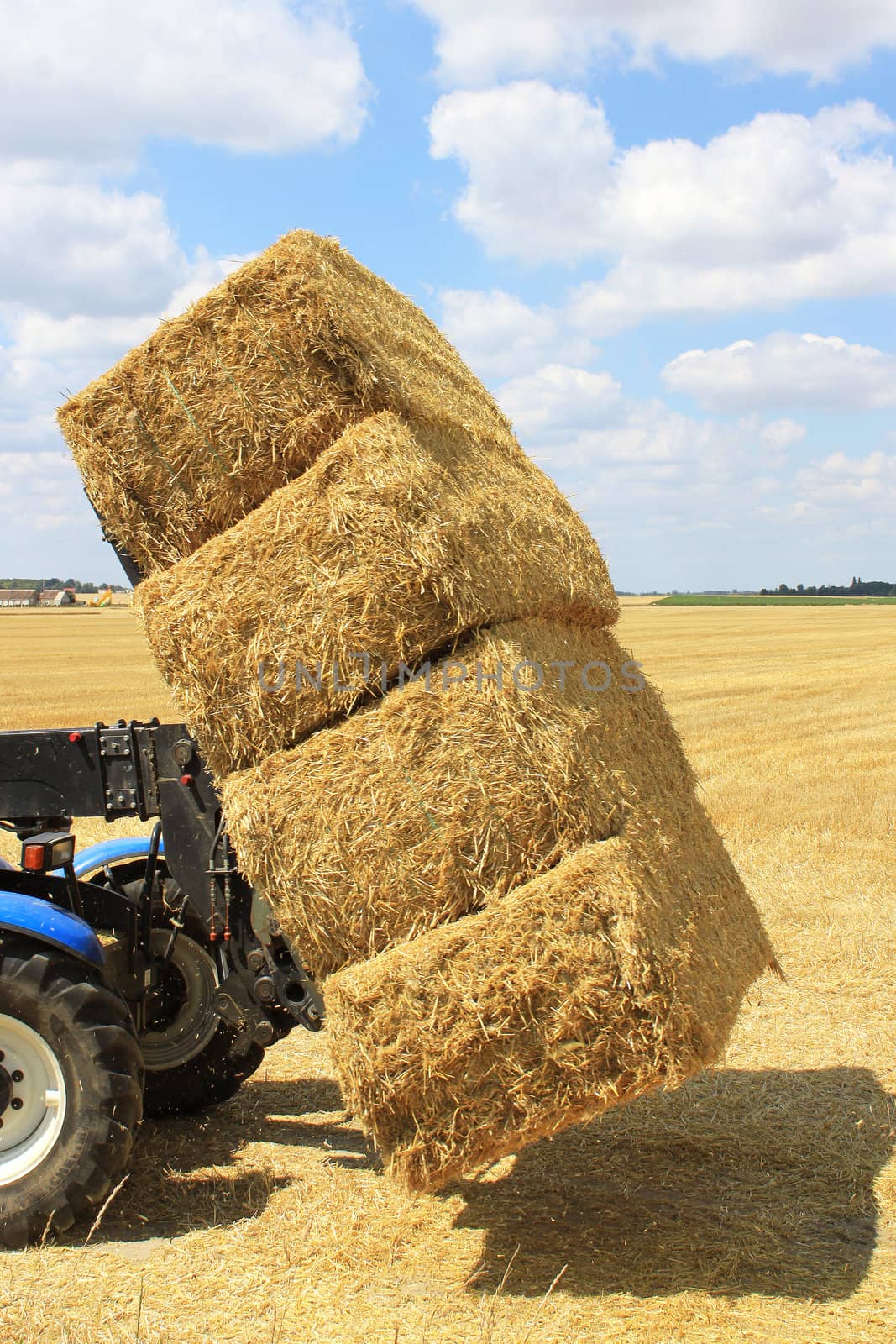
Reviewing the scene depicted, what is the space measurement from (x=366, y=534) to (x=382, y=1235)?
94.2 inches

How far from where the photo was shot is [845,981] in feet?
20.6

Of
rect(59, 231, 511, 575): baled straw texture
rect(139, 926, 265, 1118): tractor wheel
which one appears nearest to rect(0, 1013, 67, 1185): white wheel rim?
rect(139, 926, 265, 1118): tractor wheel

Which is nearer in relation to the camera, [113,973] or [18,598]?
[113,973]

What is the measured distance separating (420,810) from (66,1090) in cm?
163

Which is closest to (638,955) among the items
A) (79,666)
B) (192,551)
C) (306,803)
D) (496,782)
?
(496,782)

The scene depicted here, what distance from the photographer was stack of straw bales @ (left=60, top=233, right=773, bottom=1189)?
135 inches

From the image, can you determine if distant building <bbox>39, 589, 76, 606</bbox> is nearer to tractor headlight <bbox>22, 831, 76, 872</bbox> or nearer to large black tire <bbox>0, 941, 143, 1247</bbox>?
tractor headlight <bbox>22, 831, 76, 872</bbox>

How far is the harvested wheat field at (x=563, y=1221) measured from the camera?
11.1ft

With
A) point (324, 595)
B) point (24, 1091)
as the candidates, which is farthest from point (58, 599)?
point (324, 595)


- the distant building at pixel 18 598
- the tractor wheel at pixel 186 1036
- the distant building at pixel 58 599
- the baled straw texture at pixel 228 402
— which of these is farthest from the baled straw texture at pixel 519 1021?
the distant building at pixel 18 598

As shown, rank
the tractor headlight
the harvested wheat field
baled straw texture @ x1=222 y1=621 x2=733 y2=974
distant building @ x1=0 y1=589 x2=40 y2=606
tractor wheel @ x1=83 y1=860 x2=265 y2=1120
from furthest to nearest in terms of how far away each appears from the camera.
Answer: distant building @ x1=0 y1=589 x2=40 y2=606 → tractor wheel @ x1=83 y1=860 x2=265 y2=1120 → the tractor headlight → baled straw texture @ x1=222 y1=621 x2=733 y2=974 → the harvested wheat field

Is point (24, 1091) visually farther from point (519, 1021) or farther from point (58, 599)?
point (58, 599)

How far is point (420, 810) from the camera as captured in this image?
3.60 meters

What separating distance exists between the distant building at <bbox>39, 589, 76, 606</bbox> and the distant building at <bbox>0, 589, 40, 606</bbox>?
1.88 feet
